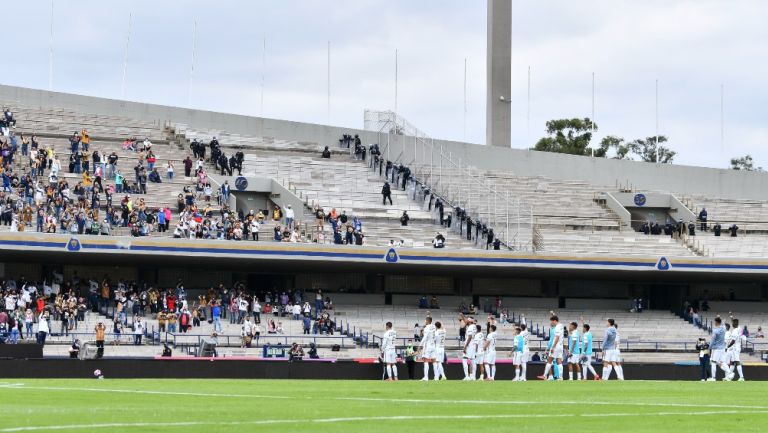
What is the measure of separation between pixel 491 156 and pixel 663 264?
1703 centimetres

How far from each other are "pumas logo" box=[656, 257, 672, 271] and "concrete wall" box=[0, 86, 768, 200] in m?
16.2

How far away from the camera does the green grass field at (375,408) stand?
49.7ft

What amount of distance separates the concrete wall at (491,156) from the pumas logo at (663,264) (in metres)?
16.2

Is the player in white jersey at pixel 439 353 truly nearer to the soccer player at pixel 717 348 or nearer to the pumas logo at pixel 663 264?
the soccer player at pixel 717 348

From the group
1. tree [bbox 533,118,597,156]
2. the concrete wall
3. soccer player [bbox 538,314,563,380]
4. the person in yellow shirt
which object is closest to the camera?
soccer player [bbox 538,314,563,380]

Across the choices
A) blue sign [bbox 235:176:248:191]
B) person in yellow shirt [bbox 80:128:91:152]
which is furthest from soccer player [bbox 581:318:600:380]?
person in yellow shirt [bbox 80:128:91:152]

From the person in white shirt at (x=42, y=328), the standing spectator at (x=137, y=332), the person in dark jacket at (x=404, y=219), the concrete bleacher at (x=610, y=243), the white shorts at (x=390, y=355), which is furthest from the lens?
the concrete bleacher at (x=610, y=243)

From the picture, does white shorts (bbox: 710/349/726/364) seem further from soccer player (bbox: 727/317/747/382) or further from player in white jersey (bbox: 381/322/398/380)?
player in white jersey (bbox: 381/322/398/380)

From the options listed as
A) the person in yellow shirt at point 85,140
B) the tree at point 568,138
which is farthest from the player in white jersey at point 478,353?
the tree at point 568,138

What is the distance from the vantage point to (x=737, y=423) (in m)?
16.4

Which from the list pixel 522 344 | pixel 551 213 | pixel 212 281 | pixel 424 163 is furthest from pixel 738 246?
pixel 522 344

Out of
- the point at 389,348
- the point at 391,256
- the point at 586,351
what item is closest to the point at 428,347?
the point at 389,348

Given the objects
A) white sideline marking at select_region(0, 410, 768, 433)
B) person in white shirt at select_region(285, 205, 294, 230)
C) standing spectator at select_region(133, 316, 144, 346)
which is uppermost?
person in white shirt at select_region(285, 205, 294, 230)

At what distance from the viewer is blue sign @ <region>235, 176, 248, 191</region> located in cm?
6234
